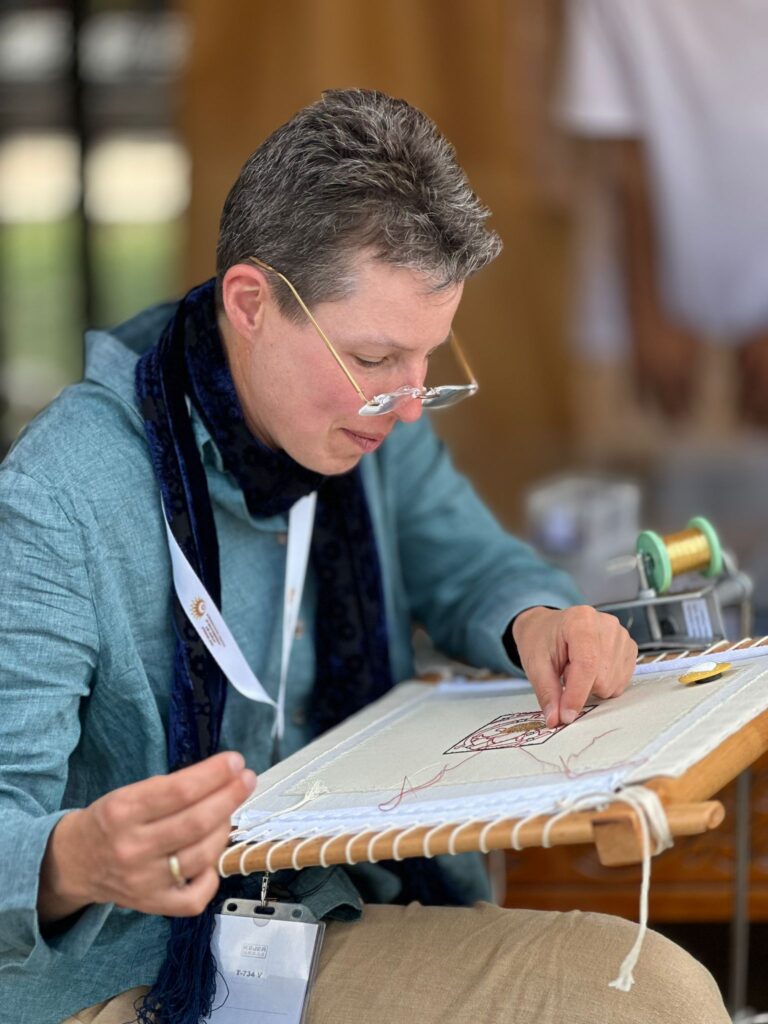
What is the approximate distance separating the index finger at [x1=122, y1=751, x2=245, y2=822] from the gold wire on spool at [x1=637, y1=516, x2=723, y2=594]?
85 centimetres

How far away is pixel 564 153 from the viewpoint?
3.54 m

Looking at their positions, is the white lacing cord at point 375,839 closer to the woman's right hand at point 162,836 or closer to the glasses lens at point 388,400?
the woman's right hand at point 162,836

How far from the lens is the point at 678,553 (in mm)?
1822

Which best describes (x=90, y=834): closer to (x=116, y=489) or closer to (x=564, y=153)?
(x=116, y=489)

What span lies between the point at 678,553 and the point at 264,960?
780mm

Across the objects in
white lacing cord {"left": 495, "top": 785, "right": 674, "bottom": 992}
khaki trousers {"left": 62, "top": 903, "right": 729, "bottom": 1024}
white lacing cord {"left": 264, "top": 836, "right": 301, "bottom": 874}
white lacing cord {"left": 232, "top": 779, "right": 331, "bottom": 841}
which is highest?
white lacing cord {"left": 495, "top": 785, "right": 674, "bottom": 992}

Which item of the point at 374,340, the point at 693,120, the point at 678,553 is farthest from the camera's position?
the point at 693,120

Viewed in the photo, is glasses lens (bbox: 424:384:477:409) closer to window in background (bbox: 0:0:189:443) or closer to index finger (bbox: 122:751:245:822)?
index finger (bbox: 122:751:245:822)

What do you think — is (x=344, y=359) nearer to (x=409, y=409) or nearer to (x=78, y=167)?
(x=409, y=409)

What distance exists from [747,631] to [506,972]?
2.58 ft

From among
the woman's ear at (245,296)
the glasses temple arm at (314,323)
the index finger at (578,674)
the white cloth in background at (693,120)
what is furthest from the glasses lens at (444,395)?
the white cloth in background at (693,120)

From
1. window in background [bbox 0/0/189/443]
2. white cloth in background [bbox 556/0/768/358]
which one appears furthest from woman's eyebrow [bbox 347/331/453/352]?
window in background [bbox 0/0/189/443]

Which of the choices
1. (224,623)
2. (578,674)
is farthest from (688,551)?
(224,623)

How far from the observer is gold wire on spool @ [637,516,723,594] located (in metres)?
1.80
